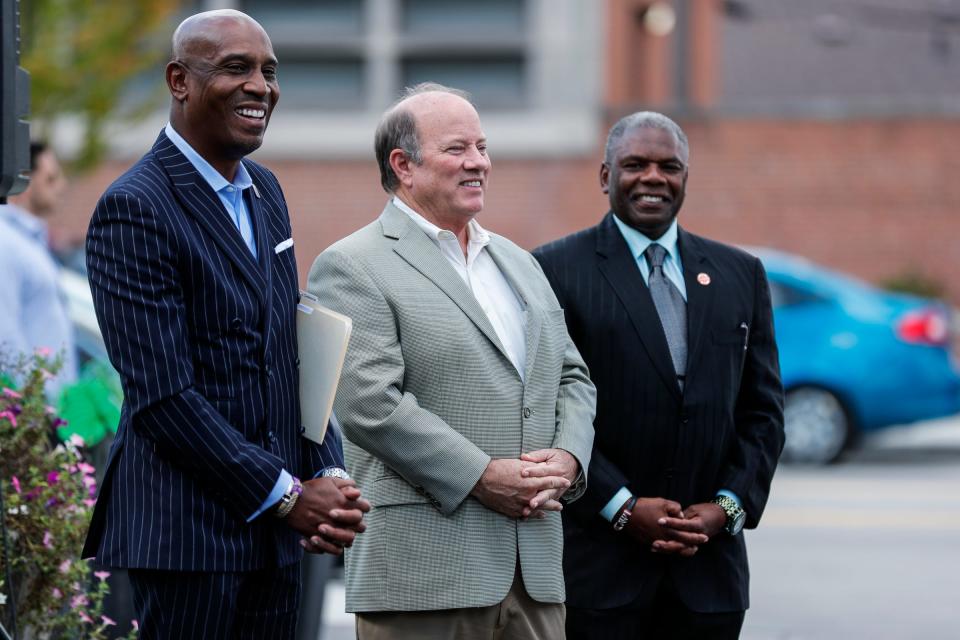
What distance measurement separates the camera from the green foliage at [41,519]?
4.33m

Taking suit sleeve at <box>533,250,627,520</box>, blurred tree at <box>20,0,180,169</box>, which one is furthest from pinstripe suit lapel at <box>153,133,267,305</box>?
blurred tree at <box>20,0,180,169</box>

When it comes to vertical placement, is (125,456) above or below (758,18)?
below

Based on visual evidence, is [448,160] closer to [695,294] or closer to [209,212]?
[209,212]

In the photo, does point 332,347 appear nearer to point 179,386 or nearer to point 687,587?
point 179,386

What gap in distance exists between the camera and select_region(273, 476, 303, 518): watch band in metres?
3.29

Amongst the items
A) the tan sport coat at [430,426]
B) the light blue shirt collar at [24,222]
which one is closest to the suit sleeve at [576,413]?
the tan sport coat at [430,426]

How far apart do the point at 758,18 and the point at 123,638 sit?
743 inches

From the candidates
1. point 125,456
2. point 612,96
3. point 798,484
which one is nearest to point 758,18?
point 612,96

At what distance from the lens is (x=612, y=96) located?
68.2 ft

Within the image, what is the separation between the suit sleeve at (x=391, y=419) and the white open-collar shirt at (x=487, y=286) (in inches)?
9.4

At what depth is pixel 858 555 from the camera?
33.0 ft

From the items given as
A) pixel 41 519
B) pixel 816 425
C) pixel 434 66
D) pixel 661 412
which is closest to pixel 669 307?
pixel 661 412

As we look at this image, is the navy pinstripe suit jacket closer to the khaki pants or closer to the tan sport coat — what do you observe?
the tan sport coat

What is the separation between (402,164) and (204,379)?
93 centimetres
